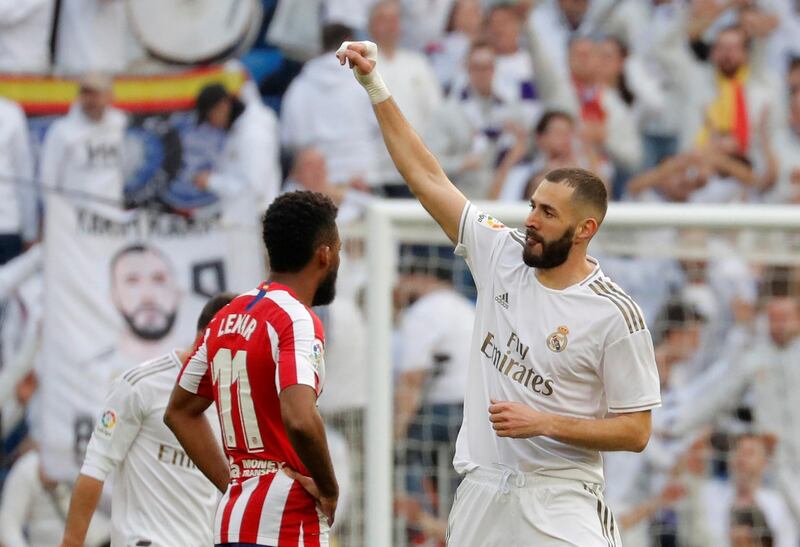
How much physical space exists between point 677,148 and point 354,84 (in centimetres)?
298

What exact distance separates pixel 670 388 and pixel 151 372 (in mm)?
4539

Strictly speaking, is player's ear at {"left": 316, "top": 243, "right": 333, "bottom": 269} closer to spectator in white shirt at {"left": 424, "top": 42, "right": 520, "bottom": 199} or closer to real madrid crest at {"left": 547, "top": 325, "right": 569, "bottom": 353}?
real madrid crest at {"left": 547, "top": 325, "right": 569, "bottom": 353}

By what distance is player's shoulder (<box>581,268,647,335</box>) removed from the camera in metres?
4.73

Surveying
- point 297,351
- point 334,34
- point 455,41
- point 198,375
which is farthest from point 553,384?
point 455,41

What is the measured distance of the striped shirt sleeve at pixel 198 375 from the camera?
4.72 m

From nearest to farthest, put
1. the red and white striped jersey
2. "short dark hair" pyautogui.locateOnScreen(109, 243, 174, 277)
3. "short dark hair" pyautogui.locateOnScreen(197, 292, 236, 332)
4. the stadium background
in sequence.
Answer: the red and white striped jersey
"short dark hair" pyautogui.locateOnScreen(197, 292, 236, 332)
the stadium background
"short dark hair" pyautogui.locateOnScreen(109, 243, 174, 277)

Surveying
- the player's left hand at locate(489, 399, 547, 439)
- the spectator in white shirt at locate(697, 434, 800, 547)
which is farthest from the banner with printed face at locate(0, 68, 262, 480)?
the player's left hand at locate(489, 399, 547, 439)

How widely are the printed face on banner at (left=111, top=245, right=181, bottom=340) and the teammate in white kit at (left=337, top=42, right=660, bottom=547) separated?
5.26 metres

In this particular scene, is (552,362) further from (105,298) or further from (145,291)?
(105,298)

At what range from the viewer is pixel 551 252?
4836 mm

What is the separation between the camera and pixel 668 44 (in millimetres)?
12219

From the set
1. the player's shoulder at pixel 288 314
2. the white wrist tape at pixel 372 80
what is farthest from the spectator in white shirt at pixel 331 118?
the player's shoulder at pixel 288 314

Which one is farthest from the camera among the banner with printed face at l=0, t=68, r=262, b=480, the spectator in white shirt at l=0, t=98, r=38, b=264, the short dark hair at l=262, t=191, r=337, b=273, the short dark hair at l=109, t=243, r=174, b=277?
the spectator in white shirt at l=0, t=98, r=38, b=264

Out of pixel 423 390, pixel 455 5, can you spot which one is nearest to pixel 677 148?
pixel 455 5
